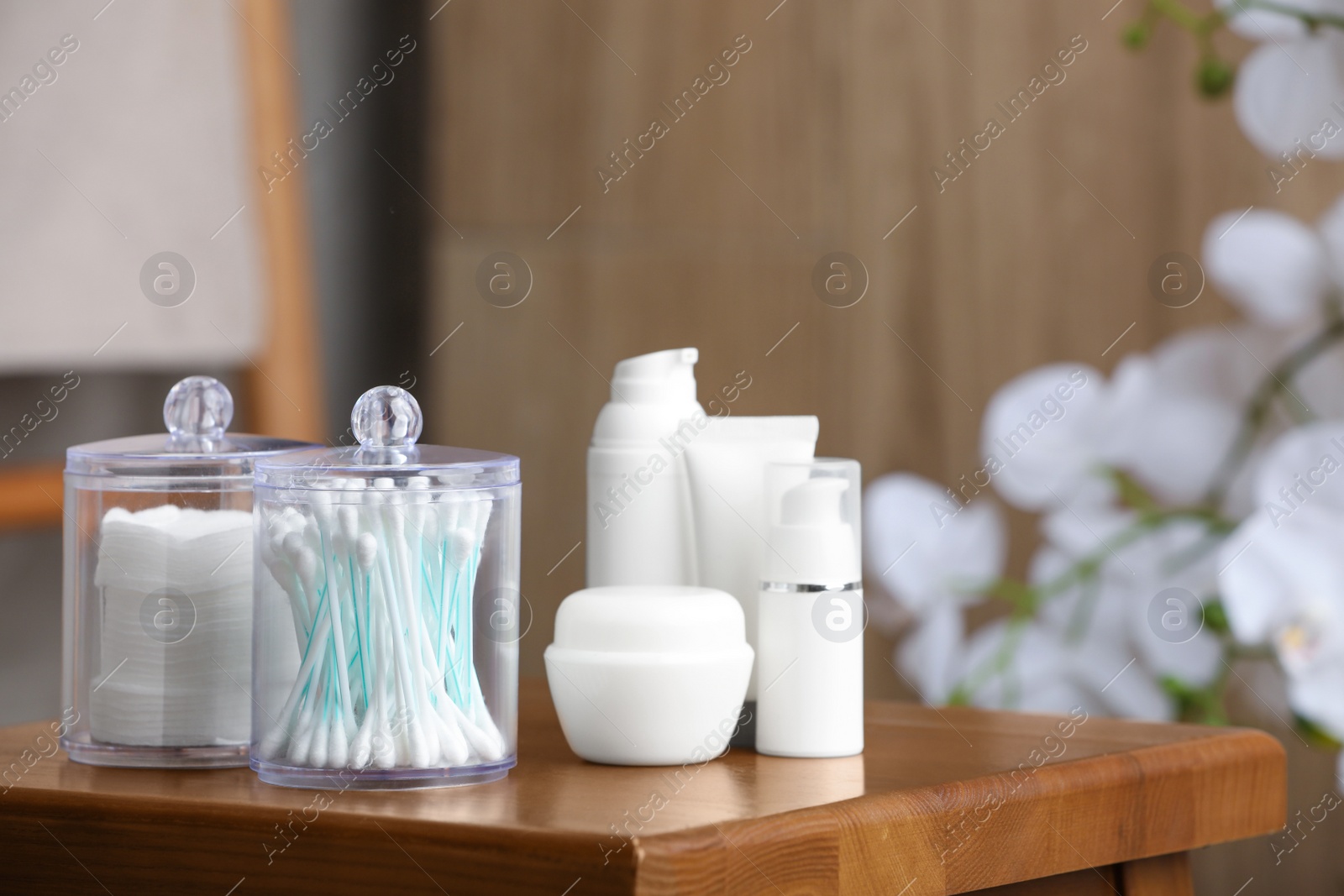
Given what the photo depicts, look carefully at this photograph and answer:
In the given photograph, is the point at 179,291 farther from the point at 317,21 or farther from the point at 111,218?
the point at 317,21

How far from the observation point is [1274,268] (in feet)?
2.17

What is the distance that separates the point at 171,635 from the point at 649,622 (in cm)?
17

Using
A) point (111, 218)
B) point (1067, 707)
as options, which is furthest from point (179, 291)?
point (1067, 707)

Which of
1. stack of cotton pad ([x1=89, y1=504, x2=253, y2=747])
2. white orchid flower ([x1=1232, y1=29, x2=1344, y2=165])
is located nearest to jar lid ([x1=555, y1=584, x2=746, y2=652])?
stack of cotton pad ([x1=89, y1=504, x2=253, y2=747])

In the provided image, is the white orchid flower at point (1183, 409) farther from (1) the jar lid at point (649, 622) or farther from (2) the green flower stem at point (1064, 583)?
(1) the jar lid at point (649, 622)

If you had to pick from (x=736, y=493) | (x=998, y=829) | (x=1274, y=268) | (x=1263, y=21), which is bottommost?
(x=998, y=829)

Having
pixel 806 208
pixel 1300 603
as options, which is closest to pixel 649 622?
pixel 1300 603

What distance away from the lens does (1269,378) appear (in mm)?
691

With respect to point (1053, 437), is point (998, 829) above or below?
below

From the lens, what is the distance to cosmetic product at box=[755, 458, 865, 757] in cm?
53

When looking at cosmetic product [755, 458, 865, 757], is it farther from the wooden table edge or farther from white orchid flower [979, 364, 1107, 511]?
white orchid flower [979, 364, 1107, 511]

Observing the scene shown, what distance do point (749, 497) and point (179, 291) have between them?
637 mm

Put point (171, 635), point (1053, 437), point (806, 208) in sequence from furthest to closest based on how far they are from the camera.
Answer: point (806, 208) → point (1053, 437) → point (171, 635)

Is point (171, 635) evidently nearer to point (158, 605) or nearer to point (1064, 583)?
point (158, 605)
